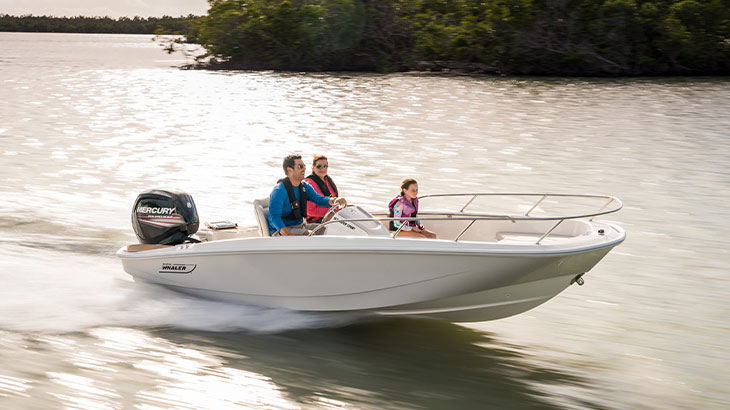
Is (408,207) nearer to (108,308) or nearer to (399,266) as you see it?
(399,266)

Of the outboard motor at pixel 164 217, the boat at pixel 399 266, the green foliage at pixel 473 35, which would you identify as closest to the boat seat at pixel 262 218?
the boat at pixel 399 266

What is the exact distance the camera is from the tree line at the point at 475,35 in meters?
32.2

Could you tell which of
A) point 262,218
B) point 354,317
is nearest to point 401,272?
point 354,317

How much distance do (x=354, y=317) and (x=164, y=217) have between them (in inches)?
68.9

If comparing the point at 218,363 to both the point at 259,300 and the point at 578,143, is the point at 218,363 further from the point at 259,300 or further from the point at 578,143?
the point at 578,143

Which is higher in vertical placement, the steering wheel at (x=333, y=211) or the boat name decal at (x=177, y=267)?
the steering wheel at (x=333, y=211)

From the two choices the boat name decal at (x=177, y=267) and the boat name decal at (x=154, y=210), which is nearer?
the boat name decal at (x=177, y=267)

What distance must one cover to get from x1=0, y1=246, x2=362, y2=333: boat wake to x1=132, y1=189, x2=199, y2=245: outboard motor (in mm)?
443

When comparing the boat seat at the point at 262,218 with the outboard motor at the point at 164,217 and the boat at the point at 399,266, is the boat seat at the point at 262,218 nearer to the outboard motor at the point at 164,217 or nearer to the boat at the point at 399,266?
the boat at the point at 399,266

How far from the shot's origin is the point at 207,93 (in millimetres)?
26969

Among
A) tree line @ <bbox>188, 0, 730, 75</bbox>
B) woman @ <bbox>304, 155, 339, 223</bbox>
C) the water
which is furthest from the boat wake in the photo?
tree line @ <bbox>188, 0, 730, 75</bbox>

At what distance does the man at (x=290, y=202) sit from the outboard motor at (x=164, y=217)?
794 mm

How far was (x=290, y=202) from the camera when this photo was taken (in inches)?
214

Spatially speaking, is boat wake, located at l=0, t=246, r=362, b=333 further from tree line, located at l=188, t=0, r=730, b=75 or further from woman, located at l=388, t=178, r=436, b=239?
tree line, located at l=188, t=0, r=730, b=75
